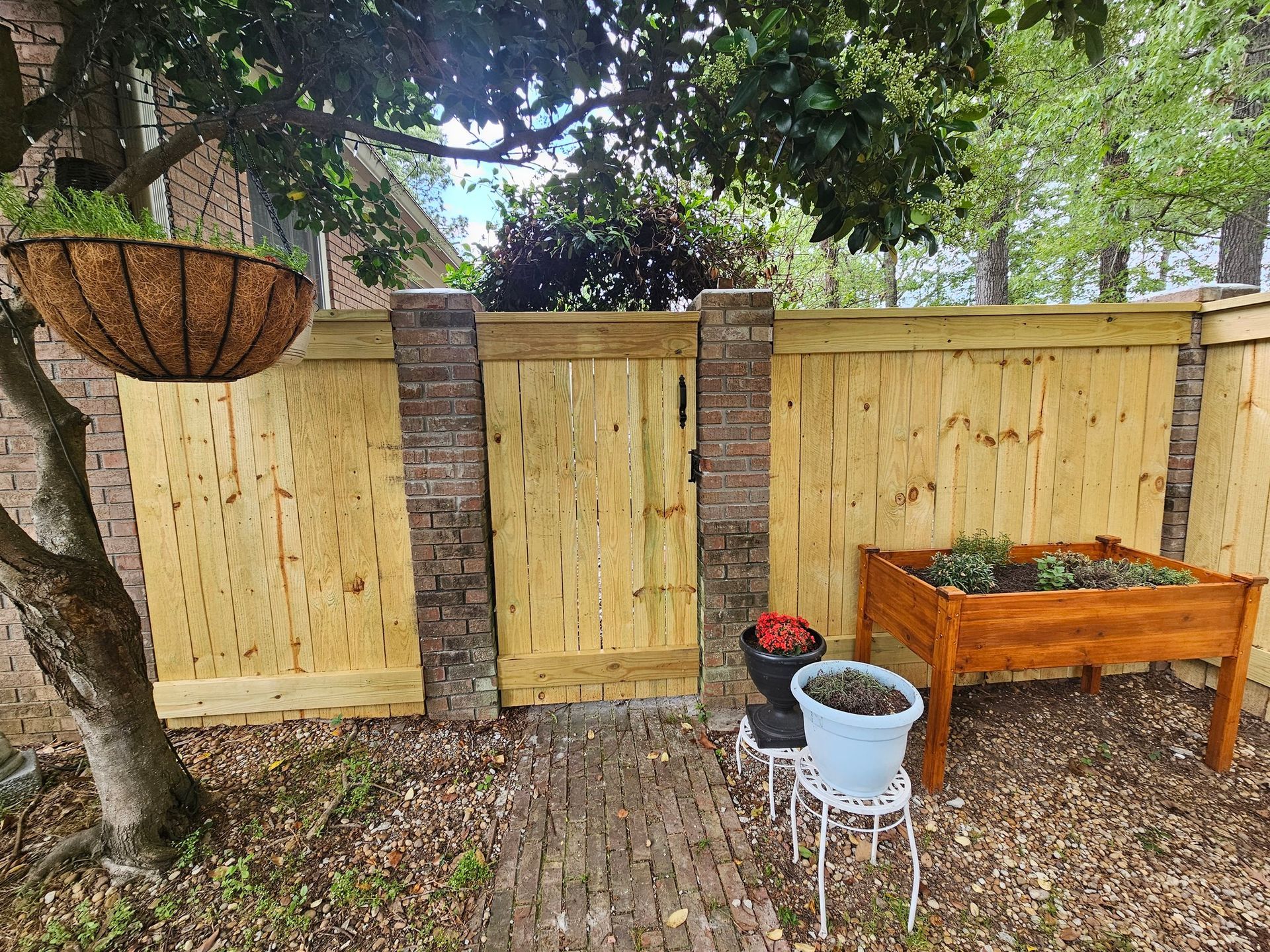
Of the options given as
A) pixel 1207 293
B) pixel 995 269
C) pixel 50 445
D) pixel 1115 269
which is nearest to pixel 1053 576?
pixel 1207 293

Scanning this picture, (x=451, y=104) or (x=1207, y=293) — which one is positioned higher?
(x=451, y=104)

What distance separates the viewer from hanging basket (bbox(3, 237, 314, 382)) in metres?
1.08

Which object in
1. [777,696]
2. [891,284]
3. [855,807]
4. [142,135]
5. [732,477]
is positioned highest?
[891,284]

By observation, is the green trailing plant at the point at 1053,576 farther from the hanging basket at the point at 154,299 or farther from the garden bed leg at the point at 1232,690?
the hanging basket at the point at 154,299

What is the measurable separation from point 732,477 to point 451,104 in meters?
1.78

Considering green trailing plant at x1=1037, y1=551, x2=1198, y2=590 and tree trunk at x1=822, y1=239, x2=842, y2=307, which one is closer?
green trailing plant at x1=1037, y1=551, x2=1198, y2=590

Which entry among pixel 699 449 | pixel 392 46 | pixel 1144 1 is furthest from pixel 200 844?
pixel 1144 1

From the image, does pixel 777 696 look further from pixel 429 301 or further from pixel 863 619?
pixel 429 301

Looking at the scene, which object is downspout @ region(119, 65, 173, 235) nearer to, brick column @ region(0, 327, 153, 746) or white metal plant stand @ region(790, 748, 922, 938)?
brick column @ region(0, 327, 153, 746)

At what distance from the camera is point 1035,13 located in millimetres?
1338

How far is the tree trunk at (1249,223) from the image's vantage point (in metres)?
4.09

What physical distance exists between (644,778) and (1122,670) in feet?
8.93

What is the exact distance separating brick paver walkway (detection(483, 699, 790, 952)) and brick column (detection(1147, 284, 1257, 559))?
2.64 metres

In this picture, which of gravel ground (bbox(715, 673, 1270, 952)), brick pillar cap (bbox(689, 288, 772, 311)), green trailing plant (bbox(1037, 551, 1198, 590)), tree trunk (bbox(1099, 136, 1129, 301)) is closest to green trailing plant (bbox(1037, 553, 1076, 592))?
green trailing plant (bbox(1037, 551, 1198, 590))
